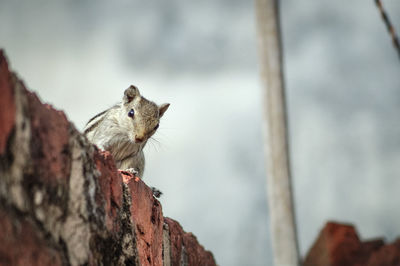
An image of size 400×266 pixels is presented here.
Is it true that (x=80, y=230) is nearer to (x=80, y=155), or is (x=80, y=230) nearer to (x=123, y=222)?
(x=80, y=155)

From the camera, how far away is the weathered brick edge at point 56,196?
2.87 feet

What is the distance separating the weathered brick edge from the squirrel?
1.37m

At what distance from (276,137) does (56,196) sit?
2.43 metres

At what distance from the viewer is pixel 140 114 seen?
9.74ft

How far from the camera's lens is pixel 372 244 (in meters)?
2.53

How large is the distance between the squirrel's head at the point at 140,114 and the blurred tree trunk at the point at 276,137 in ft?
2.08

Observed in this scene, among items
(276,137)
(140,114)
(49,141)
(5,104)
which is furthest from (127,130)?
(5,104)

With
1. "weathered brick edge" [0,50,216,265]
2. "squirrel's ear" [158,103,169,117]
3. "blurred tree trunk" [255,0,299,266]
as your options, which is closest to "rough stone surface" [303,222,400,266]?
"blurred tree trunk" [255,0,299,266]

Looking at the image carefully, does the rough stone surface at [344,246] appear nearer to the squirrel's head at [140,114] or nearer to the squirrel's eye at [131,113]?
the squirrel's head at [140,114]

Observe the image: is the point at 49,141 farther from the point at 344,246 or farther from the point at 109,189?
the point at 344,246

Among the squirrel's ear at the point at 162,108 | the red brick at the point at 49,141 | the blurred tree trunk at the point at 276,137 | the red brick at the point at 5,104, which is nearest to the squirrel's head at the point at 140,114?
the squirrel's ear at the point at 162,108

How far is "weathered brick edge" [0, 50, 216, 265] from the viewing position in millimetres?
875

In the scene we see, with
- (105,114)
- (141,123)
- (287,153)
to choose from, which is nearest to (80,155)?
(141,123)

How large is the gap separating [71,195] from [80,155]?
0.10m
